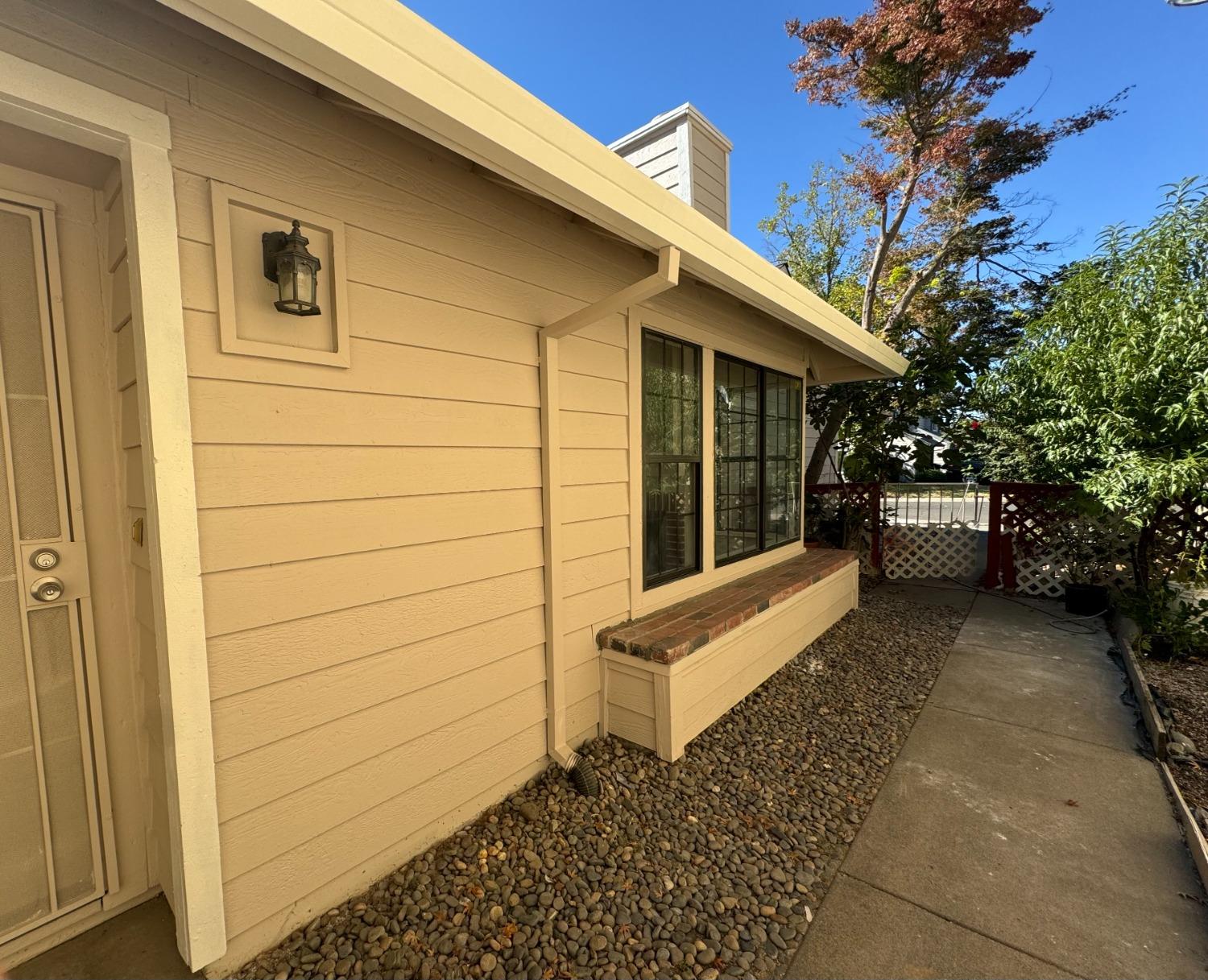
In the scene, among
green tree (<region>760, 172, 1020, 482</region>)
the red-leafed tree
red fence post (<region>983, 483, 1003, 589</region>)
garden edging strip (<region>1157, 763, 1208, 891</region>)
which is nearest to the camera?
garden edging strip (<region>1157, 763, 1208, 891</region>)

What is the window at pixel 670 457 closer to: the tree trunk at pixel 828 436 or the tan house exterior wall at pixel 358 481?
the tan house exterior wall at pixel 358 481

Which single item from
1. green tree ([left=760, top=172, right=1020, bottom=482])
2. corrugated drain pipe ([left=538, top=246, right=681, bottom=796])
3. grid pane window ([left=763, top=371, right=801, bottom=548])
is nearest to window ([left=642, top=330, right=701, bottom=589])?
corrugated drain pipe ([left=538, top=246, right=681, bottom=796])

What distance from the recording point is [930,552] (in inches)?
249

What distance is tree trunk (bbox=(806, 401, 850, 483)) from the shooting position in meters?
6.16

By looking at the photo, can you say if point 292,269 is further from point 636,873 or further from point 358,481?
point 636,873

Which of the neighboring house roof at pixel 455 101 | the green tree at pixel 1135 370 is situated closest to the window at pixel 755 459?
the neighboring house roof at pixel 455 101

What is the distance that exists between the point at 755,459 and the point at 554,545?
240 centimetres

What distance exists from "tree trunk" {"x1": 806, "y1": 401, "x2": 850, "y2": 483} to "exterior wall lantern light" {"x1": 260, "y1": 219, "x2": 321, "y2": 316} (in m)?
5.86

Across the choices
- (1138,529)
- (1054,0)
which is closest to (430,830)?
(1138,529)

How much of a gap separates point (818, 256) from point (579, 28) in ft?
20.7

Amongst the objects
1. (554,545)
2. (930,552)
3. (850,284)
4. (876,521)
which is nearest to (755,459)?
(554,545)

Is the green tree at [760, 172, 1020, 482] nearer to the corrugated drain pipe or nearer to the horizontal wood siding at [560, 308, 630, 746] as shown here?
the horizontal wood siding at [560, 308, 630, 746]

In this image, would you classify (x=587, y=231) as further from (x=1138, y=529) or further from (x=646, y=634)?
(x=1138, y=529)

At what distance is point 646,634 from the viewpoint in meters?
2.63
